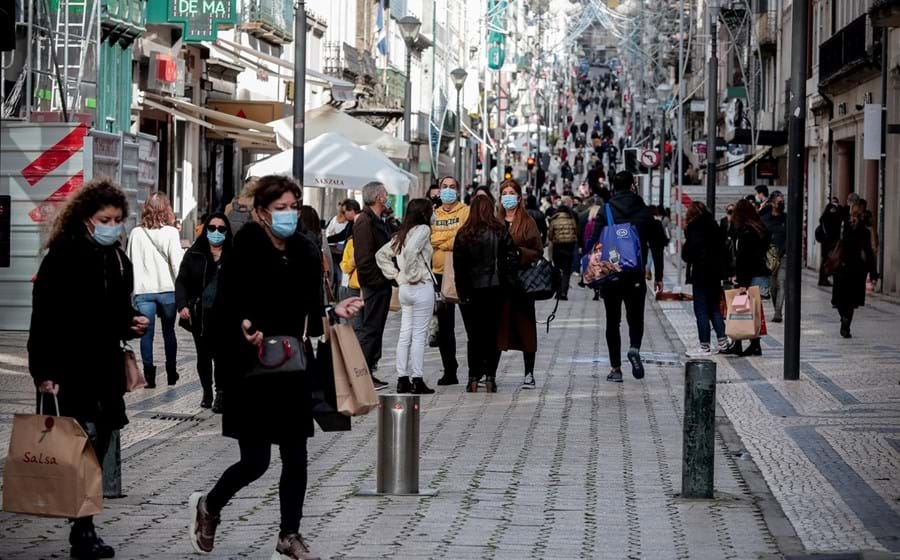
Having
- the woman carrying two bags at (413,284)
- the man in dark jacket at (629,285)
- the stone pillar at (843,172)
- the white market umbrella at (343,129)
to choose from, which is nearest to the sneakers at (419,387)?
the woman carrying two bags at (413,284)

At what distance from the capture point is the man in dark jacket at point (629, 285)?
17.0 m

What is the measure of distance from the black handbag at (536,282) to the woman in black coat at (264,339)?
8.49 metres

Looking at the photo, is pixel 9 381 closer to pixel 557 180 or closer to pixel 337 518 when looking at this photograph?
pixel 337 518

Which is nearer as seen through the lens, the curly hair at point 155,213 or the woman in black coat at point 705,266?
the curly hair at point 155,213

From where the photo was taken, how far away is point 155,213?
16.1 meters

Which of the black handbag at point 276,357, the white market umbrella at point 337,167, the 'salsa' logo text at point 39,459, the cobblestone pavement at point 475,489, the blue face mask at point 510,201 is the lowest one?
the cobblestone pavement at point 475,489

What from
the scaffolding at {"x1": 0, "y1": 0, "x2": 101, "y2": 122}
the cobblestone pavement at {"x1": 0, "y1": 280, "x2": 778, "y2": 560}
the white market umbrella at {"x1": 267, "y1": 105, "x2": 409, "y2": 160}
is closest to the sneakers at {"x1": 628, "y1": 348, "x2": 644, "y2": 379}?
A: the cobblestone pavement at {"x1": 0, "y1": 280, "x2": 778, "y2": 560}

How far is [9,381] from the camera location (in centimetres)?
1630

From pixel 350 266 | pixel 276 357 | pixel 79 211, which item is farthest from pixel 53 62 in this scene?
pixel 276 357

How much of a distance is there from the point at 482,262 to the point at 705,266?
16.1ft

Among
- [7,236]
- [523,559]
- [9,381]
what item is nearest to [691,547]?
[523,559]

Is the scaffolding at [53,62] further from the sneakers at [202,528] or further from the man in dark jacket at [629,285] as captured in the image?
the sneakers at [202,528]

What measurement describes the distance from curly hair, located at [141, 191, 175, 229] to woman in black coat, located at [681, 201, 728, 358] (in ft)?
21.1

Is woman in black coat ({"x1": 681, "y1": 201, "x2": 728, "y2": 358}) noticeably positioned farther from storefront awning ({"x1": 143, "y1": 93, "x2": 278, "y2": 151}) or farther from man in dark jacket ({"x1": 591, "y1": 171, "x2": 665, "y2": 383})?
storefront awning ({"x1": 143, "y1": 93, "x2": 278, "y2": 151})
